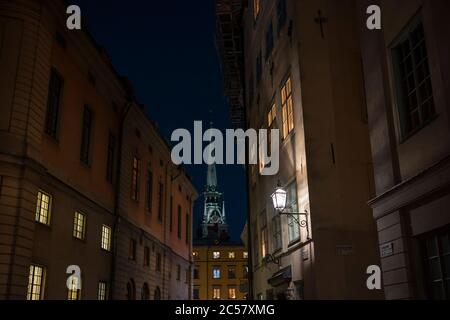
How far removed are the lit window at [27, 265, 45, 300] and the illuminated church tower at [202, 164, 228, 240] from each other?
368 ft

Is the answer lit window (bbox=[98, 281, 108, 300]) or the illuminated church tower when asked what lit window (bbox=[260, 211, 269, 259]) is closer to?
lit window (bbox=[98, 281, 108, 300])

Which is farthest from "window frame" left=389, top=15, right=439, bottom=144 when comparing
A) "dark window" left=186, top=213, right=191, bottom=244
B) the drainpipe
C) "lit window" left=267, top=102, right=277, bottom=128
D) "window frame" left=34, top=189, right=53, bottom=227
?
"dark window" left=186, top=213, right=191, bottom=244

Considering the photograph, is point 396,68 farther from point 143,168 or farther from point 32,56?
point 143,168

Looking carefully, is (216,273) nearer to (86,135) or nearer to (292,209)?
(86,135)

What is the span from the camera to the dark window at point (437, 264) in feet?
28.7

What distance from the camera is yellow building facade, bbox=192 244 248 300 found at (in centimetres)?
9306

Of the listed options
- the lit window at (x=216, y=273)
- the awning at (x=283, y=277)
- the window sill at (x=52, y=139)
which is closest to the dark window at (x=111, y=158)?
the window sill at (x=52, y=139)

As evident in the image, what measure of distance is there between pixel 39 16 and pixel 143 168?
52.3 ft

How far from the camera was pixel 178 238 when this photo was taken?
1702 inches

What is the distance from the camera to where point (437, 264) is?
9117mm

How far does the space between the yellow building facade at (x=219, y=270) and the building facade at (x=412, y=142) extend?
84072 mm

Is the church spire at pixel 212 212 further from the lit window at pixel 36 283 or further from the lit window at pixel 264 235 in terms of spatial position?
the lit window at pixel 36 283

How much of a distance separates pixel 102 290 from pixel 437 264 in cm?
1847

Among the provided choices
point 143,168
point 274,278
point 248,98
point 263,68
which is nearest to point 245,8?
point 248,98
